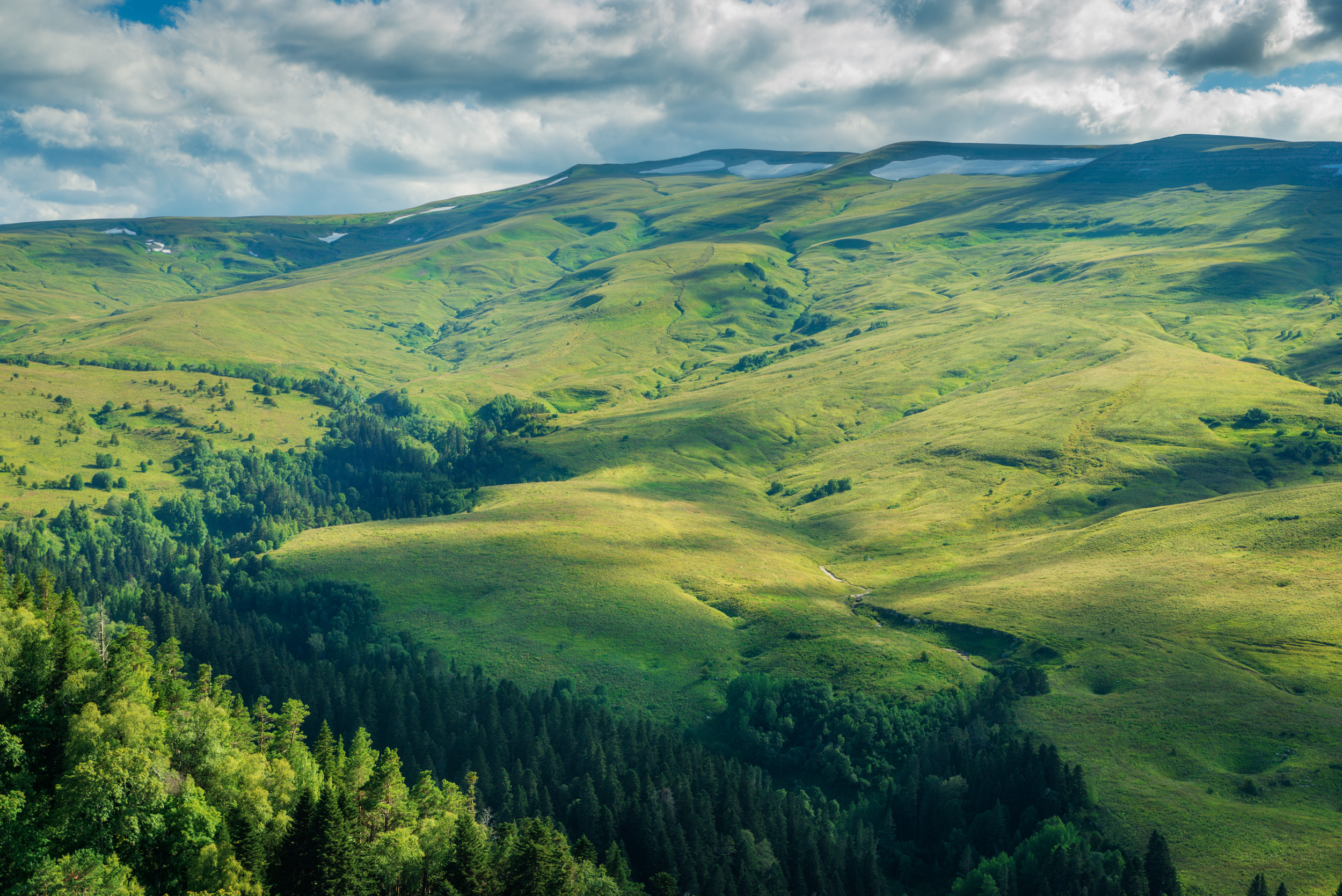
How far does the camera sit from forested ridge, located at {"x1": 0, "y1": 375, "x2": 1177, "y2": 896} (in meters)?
→ 62.1

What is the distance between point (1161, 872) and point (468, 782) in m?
91.1

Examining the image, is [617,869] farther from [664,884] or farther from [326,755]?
[326,755]

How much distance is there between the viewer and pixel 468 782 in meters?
134

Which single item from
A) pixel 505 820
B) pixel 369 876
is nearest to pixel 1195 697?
pixel 505 820

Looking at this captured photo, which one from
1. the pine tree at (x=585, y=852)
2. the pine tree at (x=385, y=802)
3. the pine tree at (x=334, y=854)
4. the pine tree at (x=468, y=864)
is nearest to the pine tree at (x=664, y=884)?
the pine tree at (x=585, y=852)

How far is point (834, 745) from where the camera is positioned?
169 m

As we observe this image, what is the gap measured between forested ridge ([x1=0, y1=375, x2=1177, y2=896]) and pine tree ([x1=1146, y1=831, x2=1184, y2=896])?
0.42m

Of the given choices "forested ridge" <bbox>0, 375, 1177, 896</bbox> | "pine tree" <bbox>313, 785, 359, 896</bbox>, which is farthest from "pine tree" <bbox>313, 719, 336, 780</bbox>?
"pine tree" <bbox>313, 785, 359, 896</bbox>

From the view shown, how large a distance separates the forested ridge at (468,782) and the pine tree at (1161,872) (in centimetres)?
42

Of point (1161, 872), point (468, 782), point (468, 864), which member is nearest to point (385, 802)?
point (468, 864)

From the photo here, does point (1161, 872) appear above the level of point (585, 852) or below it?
below

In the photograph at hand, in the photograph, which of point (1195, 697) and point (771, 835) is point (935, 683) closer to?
point (1195, 697)

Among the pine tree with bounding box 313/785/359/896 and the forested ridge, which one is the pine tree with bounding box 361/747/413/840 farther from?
the pine tree with bounding box 313/785/359/896

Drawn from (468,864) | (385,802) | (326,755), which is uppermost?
(385,802)
